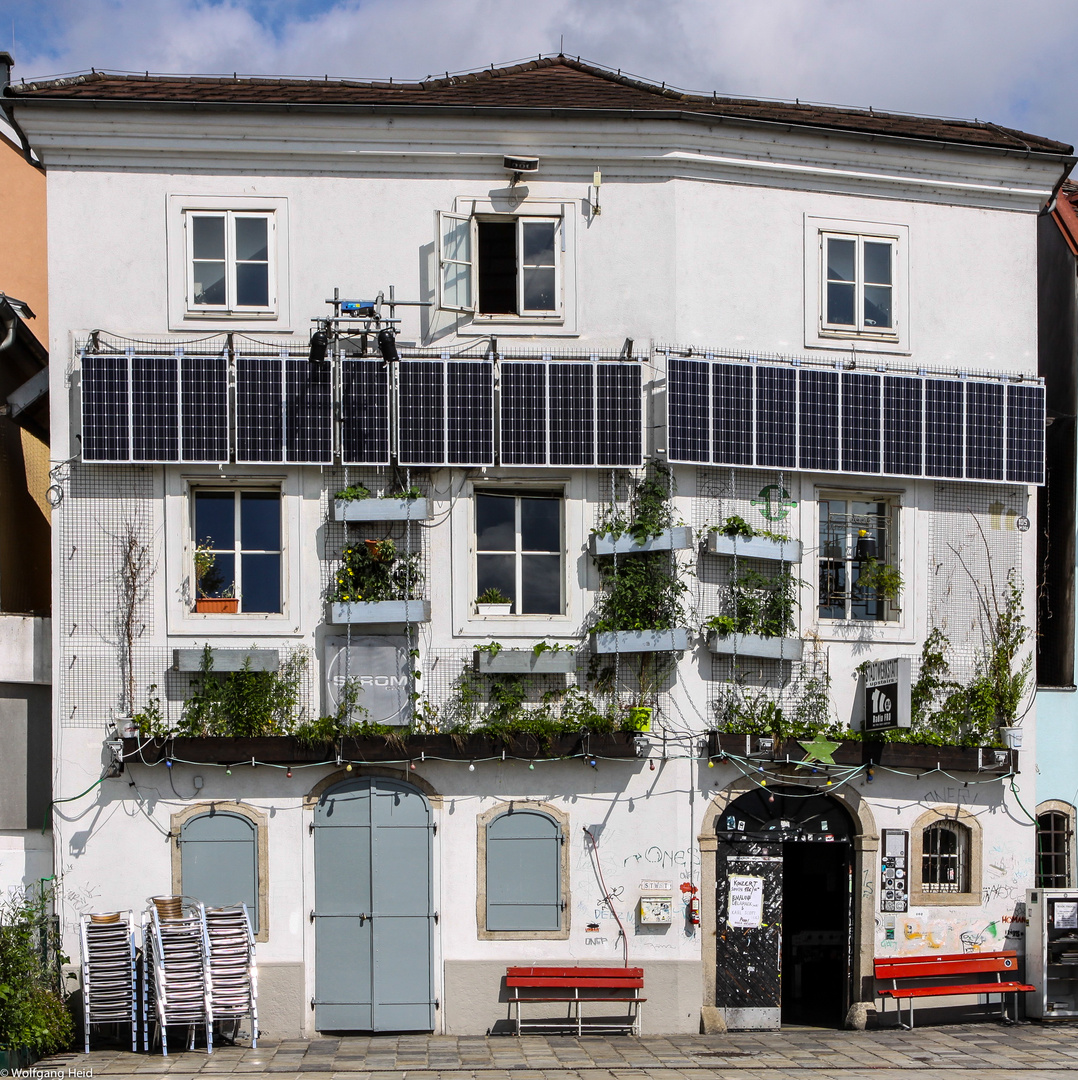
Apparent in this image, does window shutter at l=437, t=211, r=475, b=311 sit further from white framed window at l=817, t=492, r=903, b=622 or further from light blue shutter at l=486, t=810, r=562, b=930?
light blue shutter at l=486, t=810, r=562, b=930

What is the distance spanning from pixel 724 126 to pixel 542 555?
17.8 feet

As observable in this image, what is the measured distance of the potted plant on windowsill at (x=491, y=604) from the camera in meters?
16.9

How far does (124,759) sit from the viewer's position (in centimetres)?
1620

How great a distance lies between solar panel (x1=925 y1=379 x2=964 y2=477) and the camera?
57.8 feet

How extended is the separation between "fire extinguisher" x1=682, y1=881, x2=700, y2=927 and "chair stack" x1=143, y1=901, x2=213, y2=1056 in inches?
207

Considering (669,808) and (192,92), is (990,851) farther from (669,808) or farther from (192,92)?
(192,92)

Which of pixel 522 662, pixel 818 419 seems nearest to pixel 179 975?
pixel 522 662

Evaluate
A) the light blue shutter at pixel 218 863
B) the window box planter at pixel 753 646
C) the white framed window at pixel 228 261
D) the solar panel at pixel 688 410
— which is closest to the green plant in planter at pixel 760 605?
the window box planter at pixel 753 646

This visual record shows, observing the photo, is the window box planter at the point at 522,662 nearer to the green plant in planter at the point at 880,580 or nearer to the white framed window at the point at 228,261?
the green plant in planter at the point at 880,580

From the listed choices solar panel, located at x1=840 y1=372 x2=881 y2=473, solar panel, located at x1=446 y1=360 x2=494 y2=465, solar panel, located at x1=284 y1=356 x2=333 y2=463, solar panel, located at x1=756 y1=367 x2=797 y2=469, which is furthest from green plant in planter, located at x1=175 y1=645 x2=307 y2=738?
solar panel, located at x1=840 y1=372 x2=881 y2=473

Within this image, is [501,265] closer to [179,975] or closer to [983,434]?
[983,434]

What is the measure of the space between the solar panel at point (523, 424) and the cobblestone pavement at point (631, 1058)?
6.41 meters

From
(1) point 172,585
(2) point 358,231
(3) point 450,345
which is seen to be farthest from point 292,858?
(2) point 358,231

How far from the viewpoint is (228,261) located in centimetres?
1698
